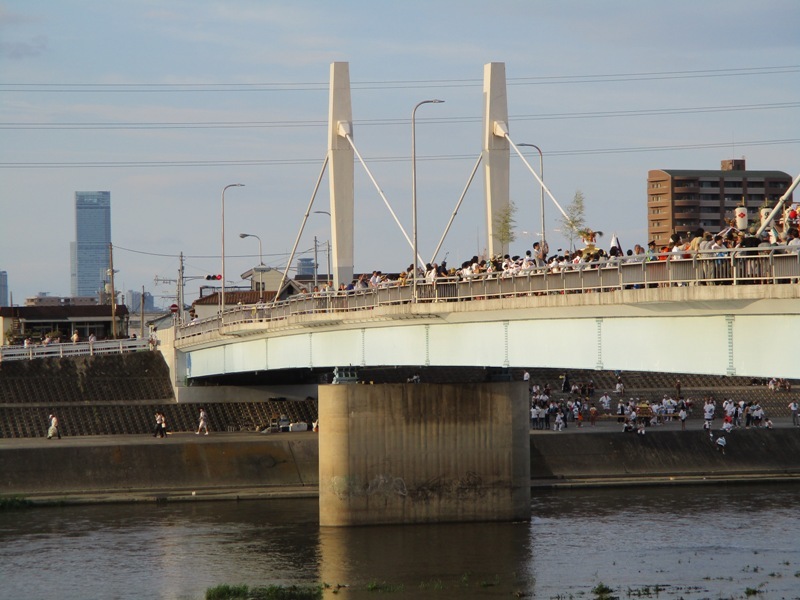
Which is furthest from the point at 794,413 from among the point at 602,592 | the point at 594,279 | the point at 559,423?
the point at 594,279

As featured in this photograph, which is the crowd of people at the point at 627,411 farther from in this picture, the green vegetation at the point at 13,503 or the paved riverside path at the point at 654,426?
the green vegetation at the point at 13,503

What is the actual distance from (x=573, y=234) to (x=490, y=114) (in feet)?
18.2

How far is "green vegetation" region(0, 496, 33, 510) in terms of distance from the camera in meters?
51.4

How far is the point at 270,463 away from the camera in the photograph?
57.6m

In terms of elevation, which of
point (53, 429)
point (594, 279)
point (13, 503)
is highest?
point (594, 279)

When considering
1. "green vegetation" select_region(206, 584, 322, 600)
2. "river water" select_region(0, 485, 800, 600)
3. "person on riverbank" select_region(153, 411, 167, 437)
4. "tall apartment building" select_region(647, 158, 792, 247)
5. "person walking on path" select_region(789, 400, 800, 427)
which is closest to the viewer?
"green vegetation" select_region(206, 584, 322, 600)

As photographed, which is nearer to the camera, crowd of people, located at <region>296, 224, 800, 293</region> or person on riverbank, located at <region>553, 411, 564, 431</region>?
crowd of people, located at <region>296, 224, 800, 293</region>

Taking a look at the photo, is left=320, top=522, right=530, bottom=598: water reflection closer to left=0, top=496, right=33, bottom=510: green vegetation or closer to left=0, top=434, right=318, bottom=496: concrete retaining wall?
left=0, top=434, right=318, bottom=496: concrete retaining wall

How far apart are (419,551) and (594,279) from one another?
38.4ft

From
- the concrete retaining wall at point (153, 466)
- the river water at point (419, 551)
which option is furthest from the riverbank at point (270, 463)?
the river water at point (419, 551)

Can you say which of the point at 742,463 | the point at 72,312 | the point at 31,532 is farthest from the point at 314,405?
the point at 72,312

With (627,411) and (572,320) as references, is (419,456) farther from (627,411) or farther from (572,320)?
(627,411)

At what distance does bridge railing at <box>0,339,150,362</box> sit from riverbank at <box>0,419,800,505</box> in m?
11.5

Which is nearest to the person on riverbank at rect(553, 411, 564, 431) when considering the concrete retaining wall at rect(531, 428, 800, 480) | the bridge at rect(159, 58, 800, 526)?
the concrete retaining wall at rect(531, 428, 800, 480)
